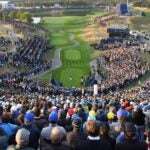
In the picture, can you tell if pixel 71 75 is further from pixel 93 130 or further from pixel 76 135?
pixel 93 130

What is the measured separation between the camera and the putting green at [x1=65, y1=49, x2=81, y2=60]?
88.3 m

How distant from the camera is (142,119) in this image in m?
18.8

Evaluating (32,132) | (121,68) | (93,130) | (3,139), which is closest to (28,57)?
(121,68)

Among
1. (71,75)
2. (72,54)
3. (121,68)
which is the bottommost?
(72,54)

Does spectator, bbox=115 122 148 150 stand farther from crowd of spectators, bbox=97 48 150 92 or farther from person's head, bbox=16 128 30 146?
crowd of spectators, bbox=97 48 150 92

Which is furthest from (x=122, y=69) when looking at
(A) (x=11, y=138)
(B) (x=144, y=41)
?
(A) (x=11, y=138)

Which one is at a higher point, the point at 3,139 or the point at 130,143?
the point at 130,143

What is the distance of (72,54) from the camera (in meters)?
91.9

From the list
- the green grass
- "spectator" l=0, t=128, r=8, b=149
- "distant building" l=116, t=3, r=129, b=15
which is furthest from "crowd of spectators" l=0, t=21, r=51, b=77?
"spectator" l=0, t=128, r=8, b=149

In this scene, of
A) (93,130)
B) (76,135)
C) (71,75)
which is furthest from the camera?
(71,75)

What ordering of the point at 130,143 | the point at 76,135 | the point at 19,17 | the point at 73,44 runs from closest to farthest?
the point at 130,143 < the point at 76,135 < the point at 73,44 < the point at 19,17

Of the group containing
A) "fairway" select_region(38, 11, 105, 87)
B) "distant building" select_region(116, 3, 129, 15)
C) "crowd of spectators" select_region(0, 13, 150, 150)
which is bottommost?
"fairway" select_region(38, 11, 105, 87)

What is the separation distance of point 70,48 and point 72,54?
6246mm

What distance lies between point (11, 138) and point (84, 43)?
91.2m
